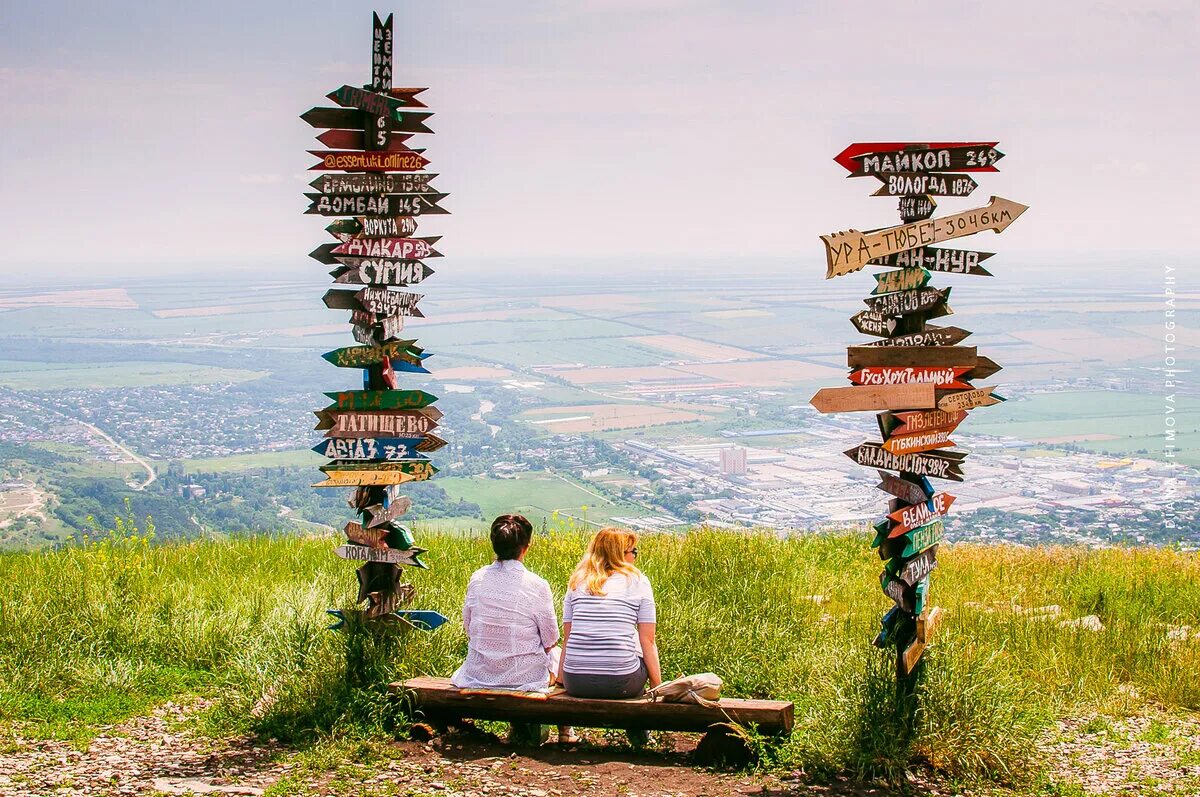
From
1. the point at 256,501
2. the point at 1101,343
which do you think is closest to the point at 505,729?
the point at 256,501

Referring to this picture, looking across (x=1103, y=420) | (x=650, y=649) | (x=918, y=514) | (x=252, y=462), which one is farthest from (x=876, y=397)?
(x=1103, y=420)

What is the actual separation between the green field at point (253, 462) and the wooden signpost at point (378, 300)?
62695 mm

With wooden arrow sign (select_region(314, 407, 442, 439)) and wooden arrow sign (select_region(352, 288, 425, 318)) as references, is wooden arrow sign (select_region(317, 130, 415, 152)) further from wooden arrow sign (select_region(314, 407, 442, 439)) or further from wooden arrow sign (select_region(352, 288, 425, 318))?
wooden arrow sign (select_region(314, 407, 442, 439))

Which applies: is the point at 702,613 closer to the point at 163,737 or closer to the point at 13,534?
the point at 163,737

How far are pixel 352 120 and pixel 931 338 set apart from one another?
377 centimetres

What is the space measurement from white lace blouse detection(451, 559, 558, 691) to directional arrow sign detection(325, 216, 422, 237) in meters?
2.22

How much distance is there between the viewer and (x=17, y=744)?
686 centimetres

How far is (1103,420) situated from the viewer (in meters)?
72.5

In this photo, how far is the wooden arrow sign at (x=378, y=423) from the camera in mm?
7371

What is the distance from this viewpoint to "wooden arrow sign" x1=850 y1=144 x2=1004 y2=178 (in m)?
6.26

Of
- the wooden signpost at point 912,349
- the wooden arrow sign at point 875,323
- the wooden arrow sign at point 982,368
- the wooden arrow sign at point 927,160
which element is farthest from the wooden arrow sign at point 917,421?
the wooden arrow sign at point 927,160

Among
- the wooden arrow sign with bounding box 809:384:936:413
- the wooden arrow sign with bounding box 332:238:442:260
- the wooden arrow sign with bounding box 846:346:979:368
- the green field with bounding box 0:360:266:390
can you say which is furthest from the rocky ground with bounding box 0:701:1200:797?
the green field with bounding box 0:360:266:390

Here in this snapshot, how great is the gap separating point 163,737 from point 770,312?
124 meters

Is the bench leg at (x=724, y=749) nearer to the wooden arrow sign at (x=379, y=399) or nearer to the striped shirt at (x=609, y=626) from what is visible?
the striped shirt at (x=609, y=626)
